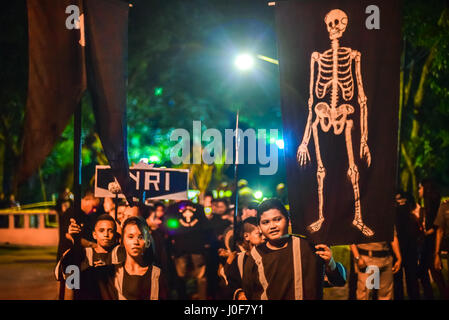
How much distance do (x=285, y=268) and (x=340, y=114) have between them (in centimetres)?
145

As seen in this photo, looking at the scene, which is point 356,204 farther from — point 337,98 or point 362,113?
point 337,98

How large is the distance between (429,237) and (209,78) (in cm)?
2086

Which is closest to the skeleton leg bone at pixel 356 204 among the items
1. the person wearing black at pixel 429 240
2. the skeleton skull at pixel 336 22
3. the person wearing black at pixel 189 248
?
the skeleton skull at pixel 336 22

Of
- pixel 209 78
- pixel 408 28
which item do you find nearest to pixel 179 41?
pixel 209 78

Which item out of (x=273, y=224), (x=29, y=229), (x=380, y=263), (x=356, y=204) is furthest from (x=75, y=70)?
(x=29, y=229)

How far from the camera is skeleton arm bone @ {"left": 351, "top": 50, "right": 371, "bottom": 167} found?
5.52 metres

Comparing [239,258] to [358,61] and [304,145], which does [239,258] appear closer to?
[304,145]

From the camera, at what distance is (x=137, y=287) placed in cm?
572

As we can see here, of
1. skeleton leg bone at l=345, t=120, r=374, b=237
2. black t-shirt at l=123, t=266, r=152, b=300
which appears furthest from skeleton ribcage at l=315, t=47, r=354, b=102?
black t-shirt at l=123, t=266, r=152, b=300

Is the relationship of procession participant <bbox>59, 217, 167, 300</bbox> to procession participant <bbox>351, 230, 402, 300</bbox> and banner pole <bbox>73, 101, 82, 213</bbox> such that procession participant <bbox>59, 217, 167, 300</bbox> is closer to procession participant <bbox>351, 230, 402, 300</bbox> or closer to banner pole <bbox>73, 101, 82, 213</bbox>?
banner pole <bbox>73, 101, 82, 213</bbox>

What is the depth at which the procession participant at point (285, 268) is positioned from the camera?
17.7 feet

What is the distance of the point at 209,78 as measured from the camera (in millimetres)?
29797

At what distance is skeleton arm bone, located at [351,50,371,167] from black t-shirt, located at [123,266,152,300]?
225 cm
